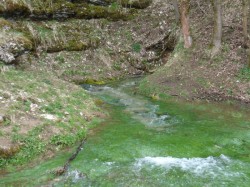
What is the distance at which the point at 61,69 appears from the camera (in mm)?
18062

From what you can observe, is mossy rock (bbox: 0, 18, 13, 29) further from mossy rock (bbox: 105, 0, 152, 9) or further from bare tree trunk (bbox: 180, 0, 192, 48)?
bare tree trunk (bbox: 180, 0, 192, 48)

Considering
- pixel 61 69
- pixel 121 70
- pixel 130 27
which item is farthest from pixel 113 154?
pixel 130 27

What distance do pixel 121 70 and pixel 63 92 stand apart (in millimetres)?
7128

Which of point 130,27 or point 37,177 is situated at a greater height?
point 130,27

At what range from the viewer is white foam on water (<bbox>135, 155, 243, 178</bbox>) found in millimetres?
7637

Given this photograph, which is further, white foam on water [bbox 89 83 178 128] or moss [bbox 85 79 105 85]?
moss [bbox 85 79 105 85]

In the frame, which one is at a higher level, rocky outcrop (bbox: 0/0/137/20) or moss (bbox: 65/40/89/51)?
rocky outcrop (bbox: 0/0/137/20)

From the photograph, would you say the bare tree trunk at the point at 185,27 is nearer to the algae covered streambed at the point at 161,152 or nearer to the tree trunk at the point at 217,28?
the tree trunk at the point at 217,28

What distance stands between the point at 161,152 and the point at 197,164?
1.12m

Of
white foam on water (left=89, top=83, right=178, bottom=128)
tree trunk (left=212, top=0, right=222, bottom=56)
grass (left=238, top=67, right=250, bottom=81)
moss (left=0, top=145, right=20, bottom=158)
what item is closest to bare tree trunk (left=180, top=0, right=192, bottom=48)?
tree trunk (left=212, top=0, right=222, bottom=56)

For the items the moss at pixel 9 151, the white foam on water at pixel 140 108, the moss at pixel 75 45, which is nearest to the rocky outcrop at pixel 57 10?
the moss at pixel 75 45

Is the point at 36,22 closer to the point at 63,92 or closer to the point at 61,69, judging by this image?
the point at 61,69

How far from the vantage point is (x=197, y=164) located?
8.10 meters

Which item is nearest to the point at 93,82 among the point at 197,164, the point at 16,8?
the point at 16,8
